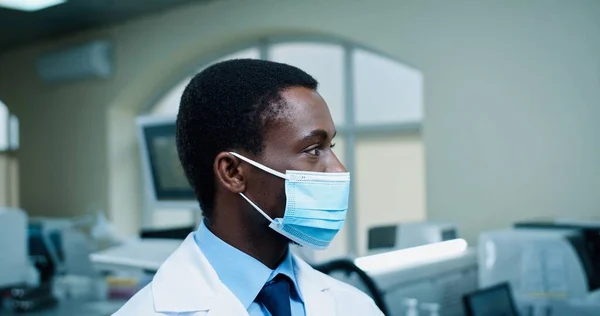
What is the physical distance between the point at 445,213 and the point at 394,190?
783mm

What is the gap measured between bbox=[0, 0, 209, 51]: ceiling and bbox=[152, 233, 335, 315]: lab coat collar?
421cm

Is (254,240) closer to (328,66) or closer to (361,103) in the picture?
(361,103)

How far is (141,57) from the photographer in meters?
5.27

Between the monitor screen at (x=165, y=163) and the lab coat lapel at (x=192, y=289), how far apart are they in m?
0.97

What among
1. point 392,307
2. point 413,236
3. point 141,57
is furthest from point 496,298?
point 141,57

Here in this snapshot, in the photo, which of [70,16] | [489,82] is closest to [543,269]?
[489,82]

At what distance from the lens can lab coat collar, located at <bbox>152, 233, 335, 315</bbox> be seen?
868 mm

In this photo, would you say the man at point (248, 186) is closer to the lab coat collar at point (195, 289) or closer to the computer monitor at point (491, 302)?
the lab coat collar at point (195, 289)

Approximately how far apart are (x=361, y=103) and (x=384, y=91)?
0.20 m

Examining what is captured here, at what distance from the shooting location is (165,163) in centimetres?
192

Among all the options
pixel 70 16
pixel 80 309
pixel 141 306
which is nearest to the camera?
pixel 141 306

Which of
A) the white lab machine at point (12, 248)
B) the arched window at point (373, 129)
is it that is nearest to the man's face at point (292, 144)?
the white lab machine at point (12, 248)

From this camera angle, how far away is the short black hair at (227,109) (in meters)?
0.88

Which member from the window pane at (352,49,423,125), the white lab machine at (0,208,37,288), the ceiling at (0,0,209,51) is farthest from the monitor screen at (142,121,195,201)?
the ceiling at (0,0,209,51)
